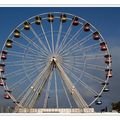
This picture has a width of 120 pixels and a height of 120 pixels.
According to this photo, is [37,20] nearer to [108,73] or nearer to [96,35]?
[96,35]

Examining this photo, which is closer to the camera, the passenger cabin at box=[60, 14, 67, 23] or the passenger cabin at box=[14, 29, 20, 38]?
the passenger cabin at box=[14, 29, 20, 38]

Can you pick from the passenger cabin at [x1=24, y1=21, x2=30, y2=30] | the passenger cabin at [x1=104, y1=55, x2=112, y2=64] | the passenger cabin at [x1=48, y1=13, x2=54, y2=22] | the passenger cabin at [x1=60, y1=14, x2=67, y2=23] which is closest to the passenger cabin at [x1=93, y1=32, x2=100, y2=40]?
the passenger cabin at [x1=104, y1=55, x2=112, y2=64]

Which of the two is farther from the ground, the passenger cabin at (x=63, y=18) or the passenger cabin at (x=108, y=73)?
the passenger cabin at (x=63, y=18)

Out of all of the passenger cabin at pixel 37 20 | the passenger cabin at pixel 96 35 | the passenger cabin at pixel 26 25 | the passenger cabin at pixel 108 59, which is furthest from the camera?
the passenger cabin at pixel 37 20

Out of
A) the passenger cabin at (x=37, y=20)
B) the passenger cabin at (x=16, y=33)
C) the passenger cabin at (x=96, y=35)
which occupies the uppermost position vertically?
the passenger cabin at (x=37, y=20)

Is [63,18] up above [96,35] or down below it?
above

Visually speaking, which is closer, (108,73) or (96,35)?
(108,73)

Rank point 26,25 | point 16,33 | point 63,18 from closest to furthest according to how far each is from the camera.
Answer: point 16,33, point 26,25, point 63,18

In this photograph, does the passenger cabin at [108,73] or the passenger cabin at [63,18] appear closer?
the passenger cabin at [108,73]

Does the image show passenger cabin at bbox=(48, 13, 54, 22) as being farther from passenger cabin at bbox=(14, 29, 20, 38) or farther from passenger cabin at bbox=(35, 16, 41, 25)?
passenger cabin at bbox=(14, 29, 20, 38)

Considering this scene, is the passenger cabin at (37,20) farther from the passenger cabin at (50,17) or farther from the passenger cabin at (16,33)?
the passenger cabin at (16,33)

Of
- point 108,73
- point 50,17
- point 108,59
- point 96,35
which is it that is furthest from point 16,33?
point 108,73

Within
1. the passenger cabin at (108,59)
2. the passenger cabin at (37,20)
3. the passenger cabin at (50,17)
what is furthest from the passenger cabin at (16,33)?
the passenger cabin at (108,59)

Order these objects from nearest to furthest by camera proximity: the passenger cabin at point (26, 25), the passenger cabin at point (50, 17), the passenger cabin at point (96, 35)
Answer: the passenger cabin at point (96, 35)
the passenger cabin at point (26, 25)
the passenger cabin at point (50, 17)
